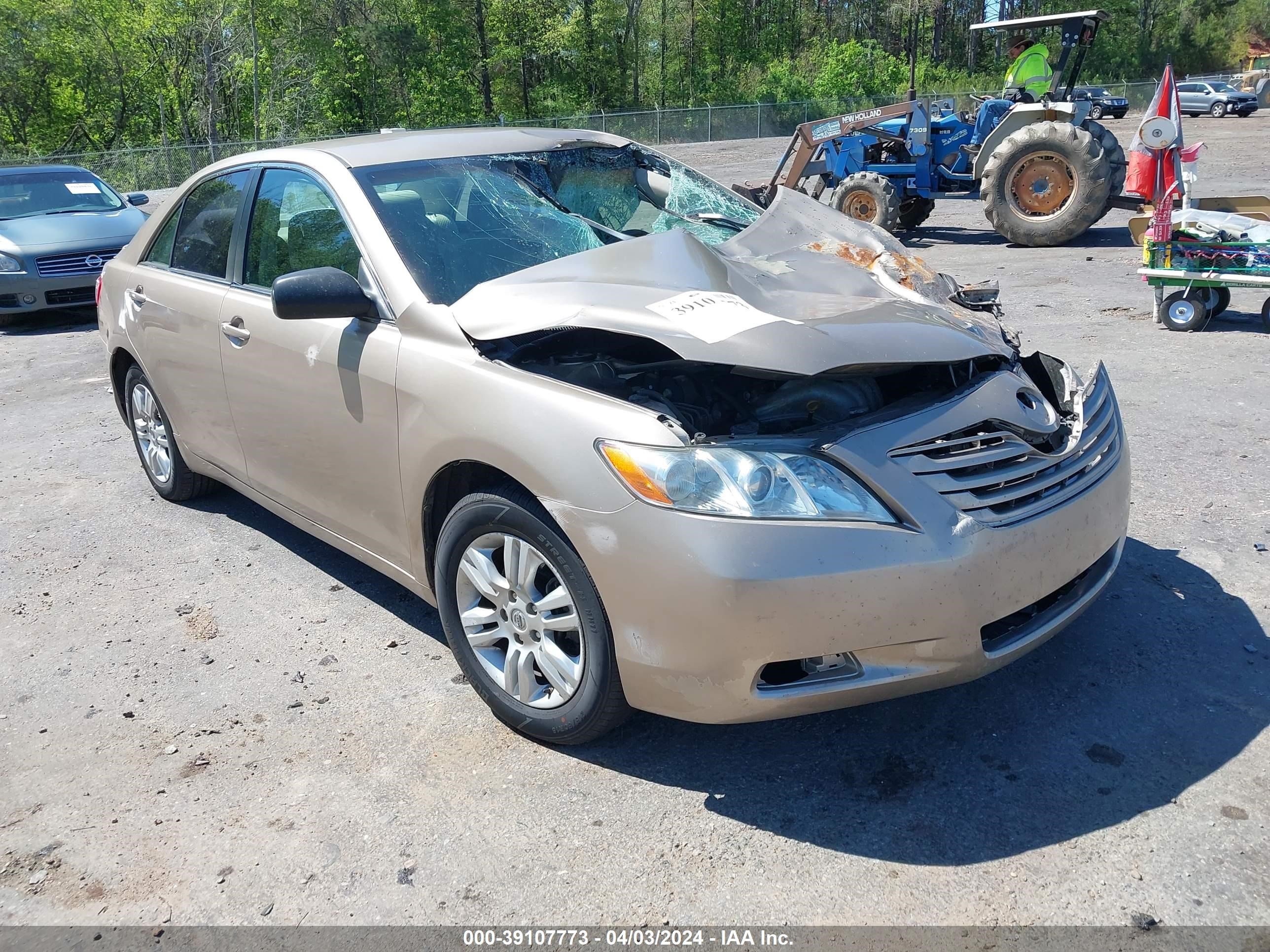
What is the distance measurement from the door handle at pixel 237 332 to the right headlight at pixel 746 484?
207 centimetres

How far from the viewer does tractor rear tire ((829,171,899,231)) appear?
42.2 feet

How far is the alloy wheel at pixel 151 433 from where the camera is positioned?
5.21 meters

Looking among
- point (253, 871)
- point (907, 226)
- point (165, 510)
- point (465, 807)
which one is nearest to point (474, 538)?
point (465, 807)

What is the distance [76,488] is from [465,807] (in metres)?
4.02

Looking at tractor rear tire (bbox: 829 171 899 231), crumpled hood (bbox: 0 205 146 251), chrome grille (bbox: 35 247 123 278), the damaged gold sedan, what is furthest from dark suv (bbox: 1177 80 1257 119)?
the damaged gold sedan

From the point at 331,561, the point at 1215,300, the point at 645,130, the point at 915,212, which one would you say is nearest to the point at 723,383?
the point at 331,561

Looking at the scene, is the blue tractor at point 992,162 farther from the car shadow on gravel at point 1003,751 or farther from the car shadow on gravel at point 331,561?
the car shadow on gravel at point 1003,751

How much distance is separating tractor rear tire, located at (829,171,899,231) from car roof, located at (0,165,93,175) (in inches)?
372

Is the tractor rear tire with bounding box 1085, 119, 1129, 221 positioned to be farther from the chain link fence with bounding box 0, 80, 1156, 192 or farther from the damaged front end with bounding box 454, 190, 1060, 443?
the chain link fence with bounding box 0, 80, 1156, 192

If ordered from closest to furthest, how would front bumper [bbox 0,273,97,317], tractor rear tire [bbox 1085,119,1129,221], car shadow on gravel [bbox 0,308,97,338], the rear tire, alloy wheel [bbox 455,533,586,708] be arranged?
alloy wheel [bbox 455,533,586,708], the rear tire, front bumper [bbox 0,273,97,317], car shadow on gravel [bbox 0,308,97,338], tractor rear tire [bbox 1085,119,1129,221]

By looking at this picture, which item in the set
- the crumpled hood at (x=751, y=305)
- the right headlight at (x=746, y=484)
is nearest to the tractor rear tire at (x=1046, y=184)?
the crumpled hood at (x=751, y=305)

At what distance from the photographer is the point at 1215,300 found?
7945mm

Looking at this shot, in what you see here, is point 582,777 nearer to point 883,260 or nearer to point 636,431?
point 636,431

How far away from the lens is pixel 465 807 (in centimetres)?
290
